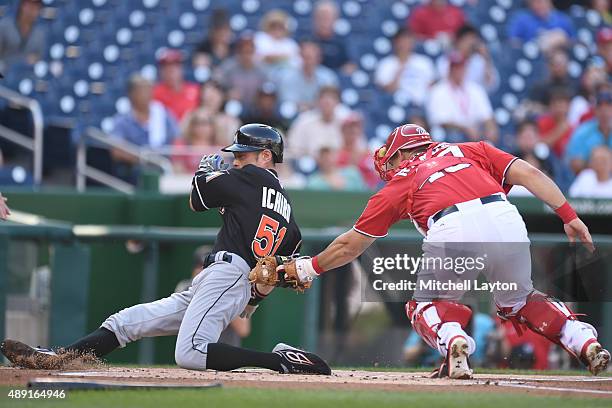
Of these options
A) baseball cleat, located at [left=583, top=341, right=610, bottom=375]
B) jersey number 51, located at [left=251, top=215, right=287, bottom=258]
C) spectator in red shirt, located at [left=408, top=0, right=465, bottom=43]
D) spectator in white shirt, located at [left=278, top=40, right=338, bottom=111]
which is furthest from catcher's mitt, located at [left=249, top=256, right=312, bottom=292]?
spectator in red shirt, located at [left=408, top=0, right=465, bottom=43]

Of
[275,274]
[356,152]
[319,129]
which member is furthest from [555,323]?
[319,129]

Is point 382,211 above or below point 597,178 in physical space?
below

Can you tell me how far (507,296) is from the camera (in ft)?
19.5

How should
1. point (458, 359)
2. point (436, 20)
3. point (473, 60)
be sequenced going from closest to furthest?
point (458, 359)
point (473, 60)
point (436, 20)

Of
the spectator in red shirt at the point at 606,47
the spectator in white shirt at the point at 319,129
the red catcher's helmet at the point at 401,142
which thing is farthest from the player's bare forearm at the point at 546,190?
the spectator in red shirt at the point at 606,47

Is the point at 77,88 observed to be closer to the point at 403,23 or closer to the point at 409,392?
the point at 403,23

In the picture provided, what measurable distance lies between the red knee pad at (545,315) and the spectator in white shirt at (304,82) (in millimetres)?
6553

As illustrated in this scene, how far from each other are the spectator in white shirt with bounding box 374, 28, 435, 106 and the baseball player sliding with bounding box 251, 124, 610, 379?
23.2 ft

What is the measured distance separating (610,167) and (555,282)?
4460mm

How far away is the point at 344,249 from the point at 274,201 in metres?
0.50

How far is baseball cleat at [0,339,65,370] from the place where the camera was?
580cm

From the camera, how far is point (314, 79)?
40.7ft

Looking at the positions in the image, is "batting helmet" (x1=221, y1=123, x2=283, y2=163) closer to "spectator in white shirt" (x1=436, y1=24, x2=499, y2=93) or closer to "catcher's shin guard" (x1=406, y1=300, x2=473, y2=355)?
"catcher's shin guard" (x1=406, y1=300, x2=473, y2=355)

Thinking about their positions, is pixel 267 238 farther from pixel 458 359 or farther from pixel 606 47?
pixel 606 47
